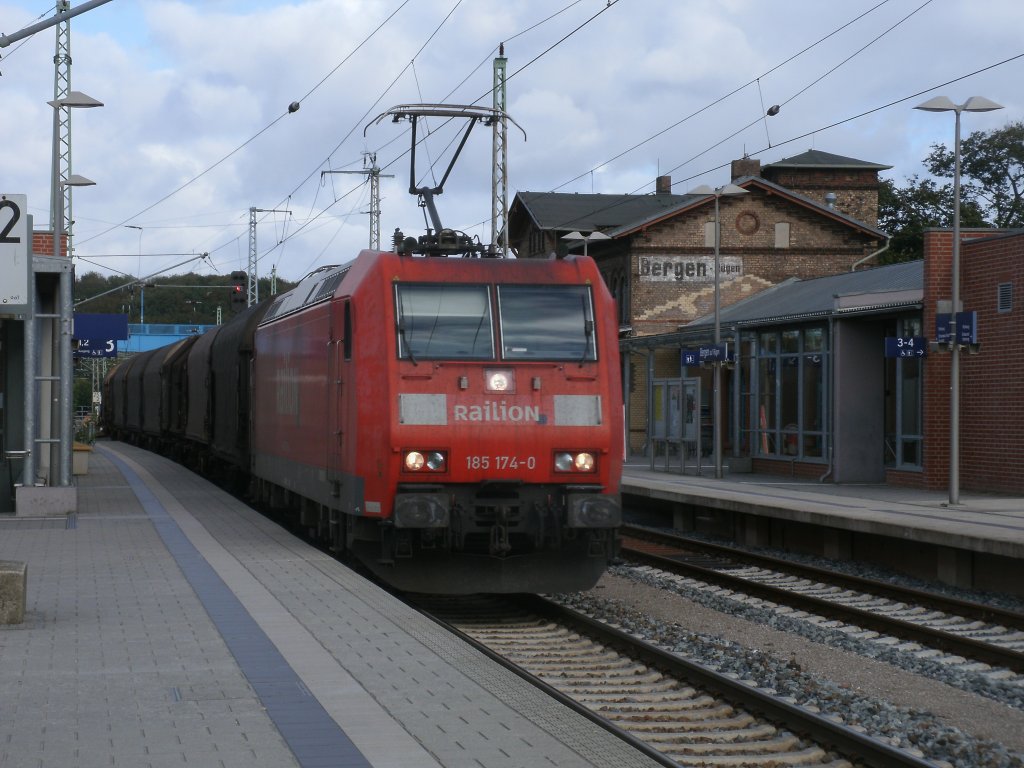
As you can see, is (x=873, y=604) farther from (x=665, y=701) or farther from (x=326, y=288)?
(x=326, y=288)

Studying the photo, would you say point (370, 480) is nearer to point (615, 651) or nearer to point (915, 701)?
point (615, 651)

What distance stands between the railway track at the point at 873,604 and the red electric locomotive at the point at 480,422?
265cm

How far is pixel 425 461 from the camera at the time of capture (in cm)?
1193

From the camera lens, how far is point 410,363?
39.8 feet

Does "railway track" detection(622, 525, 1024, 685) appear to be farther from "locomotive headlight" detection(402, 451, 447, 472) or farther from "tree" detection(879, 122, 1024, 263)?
"tree" detection(879, 122, 1024, 263)

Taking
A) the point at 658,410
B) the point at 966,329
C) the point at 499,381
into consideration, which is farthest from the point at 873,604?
the point at 658,410

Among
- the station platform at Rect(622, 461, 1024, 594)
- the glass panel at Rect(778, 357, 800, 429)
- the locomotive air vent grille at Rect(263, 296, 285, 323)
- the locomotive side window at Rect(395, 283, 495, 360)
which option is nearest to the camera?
the locomotive side window at Rect(395, 283, 495, 360)

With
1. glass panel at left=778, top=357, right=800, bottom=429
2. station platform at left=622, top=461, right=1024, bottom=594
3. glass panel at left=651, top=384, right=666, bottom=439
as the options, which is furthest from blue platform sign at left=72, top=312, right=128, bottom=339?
glass panel at left=778, top=357, right=800, bottom=429

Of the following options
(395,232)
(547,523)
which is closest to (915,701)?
(547,523)

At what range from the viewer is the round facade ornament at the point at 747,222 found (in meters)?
46.3

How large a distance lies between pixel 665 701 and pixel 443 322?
453cm

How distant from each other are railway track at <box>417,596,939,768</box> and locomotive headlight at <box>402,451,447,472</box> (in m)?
1.38

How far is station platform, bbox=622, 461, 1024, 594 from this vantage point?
15.6 meters

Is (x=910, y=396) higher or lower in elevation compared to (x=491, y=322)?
lower
